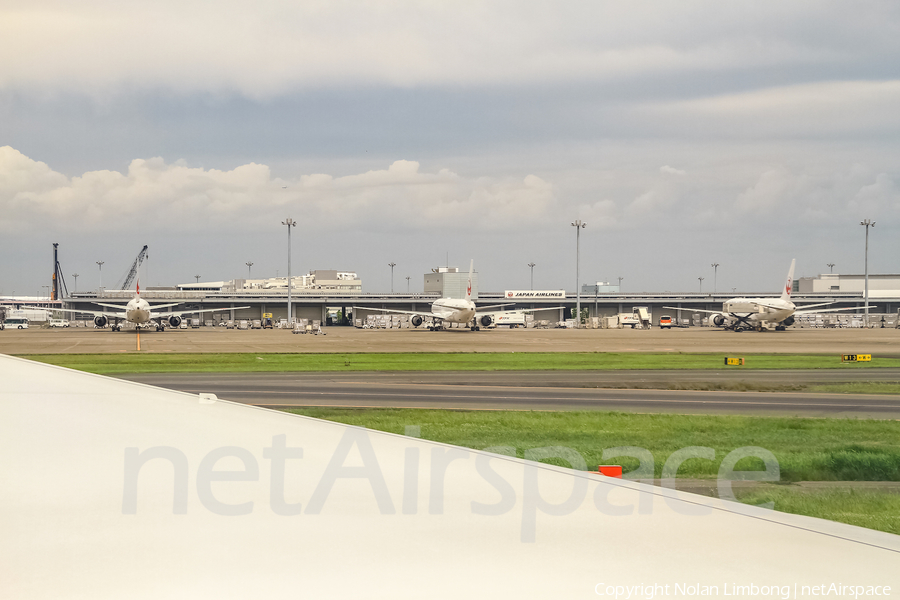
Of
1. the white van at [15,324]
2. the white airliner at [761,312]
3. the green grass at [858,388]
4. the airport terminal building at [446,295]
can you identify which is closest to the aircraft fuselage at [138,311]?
the white van at [15,324]

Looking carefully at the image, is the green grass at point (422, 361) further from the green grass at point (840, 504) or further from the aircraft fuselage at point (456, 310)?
the aircraft fuselage at point (456, 310)

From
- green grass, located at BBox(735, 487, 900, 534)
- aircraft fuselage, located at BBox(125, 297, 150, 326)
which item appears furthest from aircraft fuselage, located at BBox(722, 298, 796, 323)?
green grass, located at BBox(735, 487, 900, 534)

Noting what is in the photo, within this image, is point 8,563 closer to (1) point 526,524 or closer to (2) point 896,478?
(1) point 526,524

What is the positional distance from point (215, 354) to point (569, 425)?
45.9 m

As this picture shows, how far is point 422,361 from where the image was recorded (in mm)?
58781

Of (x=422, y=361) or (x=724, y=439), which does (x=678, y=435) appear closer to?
(x=724, y=439)

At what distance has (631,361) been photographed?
58.2 m

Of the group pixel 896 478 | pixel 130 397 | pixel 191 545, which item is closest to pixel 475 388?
pixel 896 478

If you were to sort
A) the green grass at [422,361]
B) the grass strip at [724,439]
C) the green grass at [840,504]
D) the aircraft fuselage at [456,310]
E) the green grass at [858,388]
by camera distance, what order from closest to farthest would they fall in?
1. the green grass at [840,504]
2. the grass strip at [724,439]
3. the green grass at [858,388]
4. the green grass at [422,361]
5. the aircraft fuselage at [456,310]

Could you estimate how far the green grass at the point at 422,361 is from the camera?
5056 cm

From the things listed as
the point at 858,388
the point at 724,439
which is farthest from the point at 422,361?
the point at 724,439

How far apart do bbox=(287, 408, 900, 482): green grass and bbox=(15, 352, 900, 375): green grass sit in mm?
23182

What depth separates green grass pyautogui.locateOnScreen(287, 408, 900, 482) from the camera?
18594 mm

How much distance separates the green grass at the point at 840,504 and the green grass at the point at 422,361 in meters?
35.0
